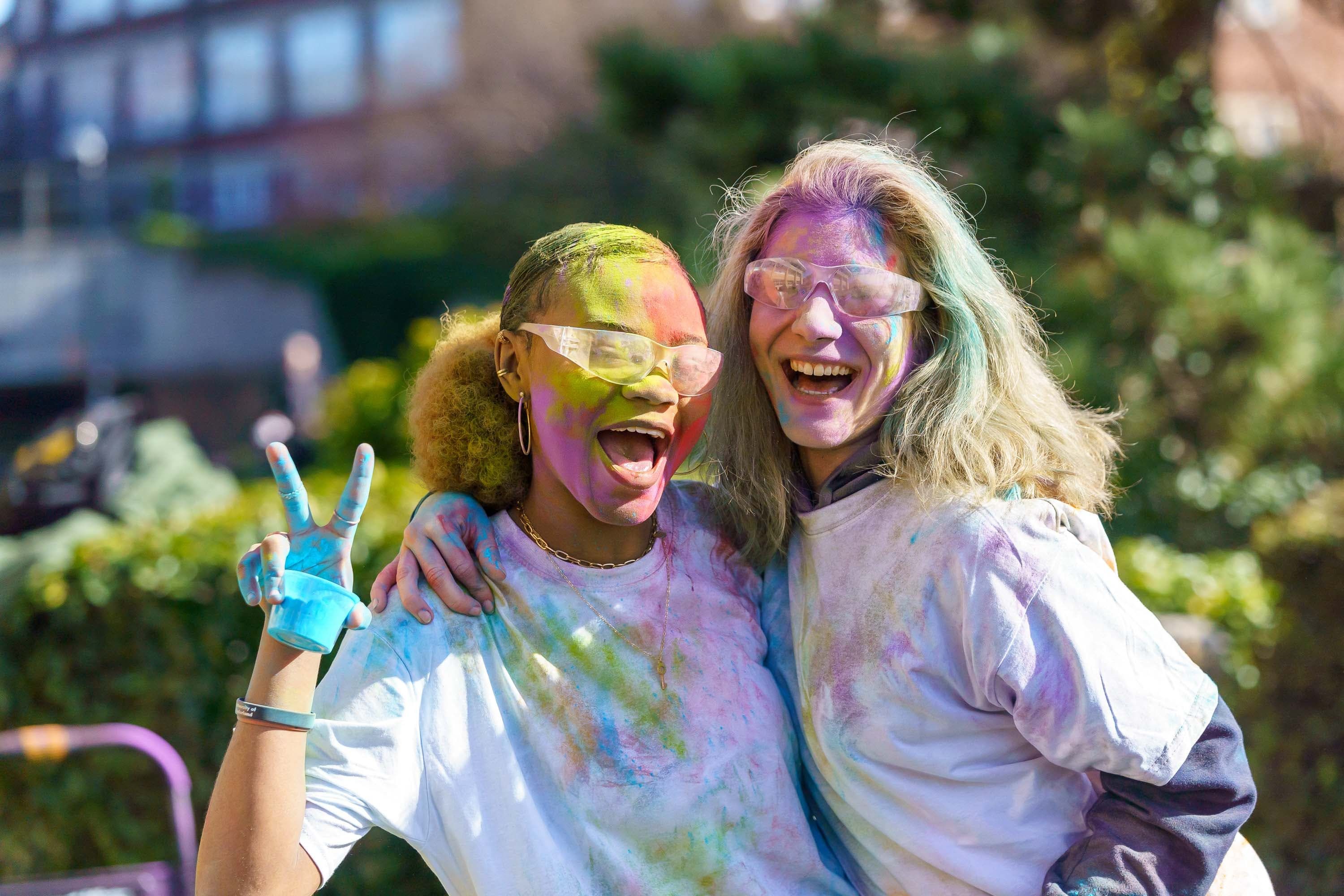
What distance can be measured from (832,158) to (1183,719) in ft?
3.53

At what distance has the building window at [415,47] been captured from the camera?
76.0 feet

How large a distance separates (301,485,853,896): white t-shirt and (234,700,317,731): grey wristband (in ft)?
0.30

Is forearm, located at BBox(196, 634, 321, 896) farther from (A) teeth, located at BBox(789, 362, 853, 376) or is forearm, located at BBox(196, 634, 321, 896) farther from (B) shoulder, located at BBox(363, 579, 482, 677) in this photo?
(A) teeth, located at BBox(789, 362, 853, 376)

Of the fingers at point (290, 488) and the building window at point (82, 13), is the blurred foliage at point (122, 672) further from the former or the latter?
the building window at point (82, 13)

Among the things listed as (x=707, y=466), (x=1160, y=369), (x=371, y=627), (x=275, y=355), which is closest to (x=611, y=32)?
(x=1160, y=369)

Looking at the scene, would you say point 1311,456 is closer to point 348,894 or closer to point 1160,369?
point 1160,369

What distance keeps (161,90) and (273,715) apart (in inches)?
1070

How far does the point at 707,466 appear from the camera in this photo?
7.77 ft

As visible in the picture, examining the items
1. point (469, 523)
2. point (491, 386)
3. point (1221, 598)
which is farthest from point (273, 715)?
point (1221, 598)

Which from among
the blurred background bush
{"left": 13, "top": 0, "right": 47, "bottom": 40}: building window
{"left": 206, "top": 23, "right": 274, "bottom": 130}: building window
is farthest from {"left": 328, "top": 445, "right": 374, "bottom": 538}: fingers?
{"left": 206, "top": 23, "right": 274, "bottom": 130}: building window

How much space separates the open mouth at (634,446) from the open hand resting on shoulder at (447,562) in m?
0.27

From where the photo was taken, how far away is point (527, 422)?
206 cm

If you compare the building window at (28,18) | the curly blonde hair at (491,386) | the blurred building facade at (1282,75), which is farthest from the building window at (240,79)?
the curly blonde hair at (491,386)

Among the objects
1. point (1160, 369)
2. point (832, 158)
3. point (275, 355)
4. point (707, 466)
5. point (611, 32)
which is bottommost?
point (275, 355)
